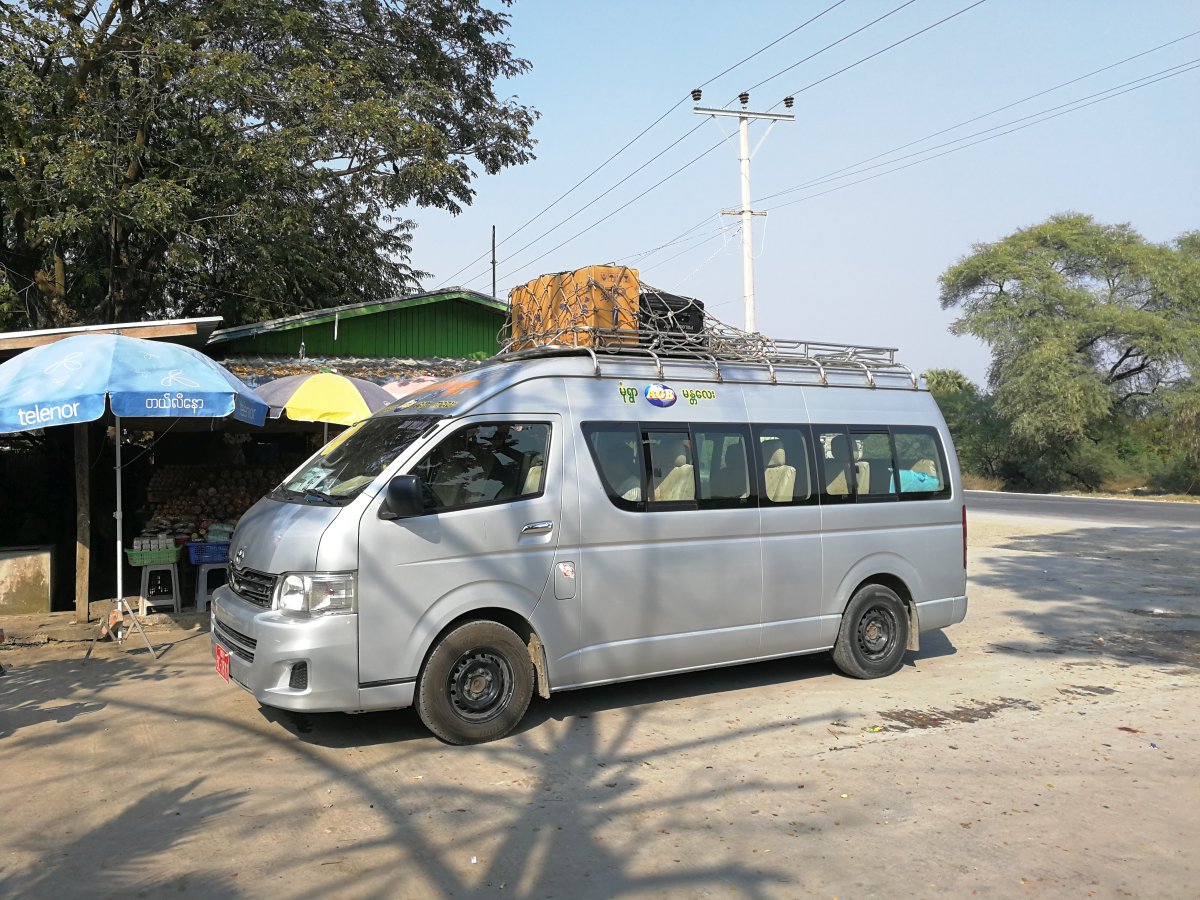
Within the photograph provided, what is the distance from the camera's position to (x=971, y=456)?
134 feet

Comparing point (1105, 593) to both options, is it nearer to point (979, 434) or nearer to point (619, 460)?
point (619, 460)

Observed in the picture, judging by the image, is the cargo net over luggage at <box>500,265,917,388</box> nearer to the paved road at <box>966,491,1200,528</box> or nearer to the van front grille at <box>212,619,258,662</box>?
the van front grille at <box>212,619,258,662</box>

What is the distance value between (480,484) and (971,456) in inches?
1558

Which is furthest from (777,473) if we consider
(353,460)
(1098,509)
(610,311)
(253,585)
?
(1098,509)

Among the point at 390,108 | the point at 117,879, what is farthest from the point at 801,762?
the point at 390,108

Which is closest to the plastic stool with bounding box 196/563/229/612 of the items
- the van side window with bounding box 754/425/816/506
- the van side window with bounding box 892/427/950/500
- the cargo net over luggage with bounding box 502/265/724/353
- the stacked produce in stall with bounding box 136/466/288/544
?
the stacked produce in stall with bounding box 136/466/288/544

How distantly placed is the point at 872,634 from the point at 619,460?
277cm

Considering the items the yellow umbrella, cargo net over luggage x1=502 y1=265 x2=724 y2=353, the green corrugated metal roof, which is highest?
the green corrugated metal roof

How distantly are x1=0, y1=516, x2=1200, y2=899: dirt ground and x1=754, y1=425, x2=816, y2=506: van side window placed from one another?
4.87 ft

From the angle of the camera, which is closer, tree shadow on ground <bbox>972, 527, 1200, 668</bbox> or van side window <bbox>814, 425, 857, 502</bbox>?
van side window <bbox>814, 425, 857, 502</bbox>

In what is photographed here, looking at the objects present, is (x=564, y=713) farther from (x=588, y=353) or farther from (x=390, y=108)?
(x=390, y=108)

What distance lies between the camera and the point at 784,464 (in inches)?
267

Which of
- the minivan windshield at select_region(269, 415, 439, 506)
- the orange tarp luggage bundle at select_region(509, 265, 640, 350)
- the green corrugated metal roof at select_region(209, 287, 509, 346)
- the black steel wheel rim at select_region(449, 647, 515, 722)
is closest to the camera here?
the black steel wheel rim at select_region(449, 647, 515, 722)

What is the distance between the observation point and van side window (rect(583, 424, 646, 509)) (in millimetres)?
5957
